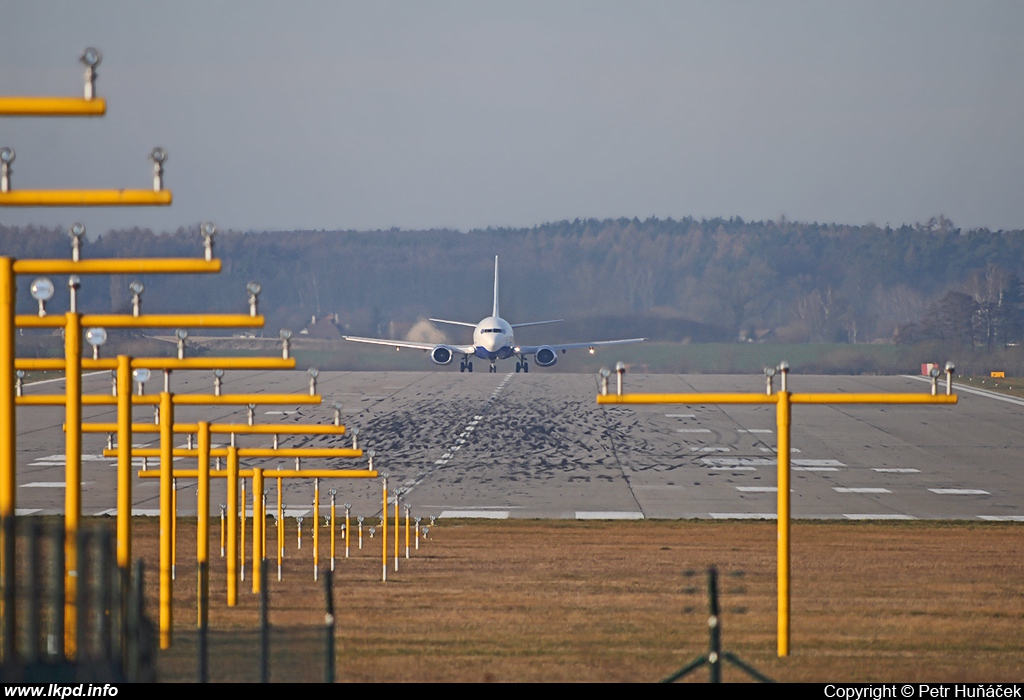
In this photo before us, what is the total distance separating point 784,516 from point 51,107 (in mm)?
9398

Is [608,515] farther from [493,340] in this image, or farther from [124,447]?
[493,340]

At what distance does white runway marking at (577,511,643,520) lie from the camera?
31281mm

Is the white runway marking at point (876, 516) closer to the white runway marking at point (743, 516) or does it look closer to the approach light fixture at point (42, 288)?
the white runway marking at point (743, 516)

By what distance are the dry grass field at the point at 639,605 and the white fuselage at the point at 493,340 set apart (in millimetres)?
50843

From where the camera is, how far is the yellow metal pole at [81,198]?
10.9m

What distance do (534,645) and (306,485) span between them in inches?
938

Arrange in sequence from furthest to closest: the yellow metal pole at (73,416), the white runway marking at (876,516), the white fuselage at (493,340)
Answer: the white fuselage at (493,340)
the white runway marking at (876,516)
the yellow metal pole at (73,416)

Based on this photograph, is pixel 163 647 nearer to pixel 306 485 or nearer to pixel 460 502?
pixel 460 502

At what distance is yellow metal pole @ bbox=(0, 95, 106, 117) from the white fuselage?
69264 millimetres

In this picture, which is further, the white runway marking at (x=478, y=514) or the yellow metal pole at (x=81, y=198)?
the white runway marking at (x=478, y=514)

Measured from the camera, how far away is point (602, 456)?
44.1m

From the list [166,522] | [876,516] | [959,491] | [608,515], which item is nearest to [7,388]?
[166,522]

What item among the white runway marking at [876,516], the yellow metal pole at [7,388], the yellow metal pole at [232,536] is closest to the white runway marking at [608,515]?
the white runway marking at [876,516]

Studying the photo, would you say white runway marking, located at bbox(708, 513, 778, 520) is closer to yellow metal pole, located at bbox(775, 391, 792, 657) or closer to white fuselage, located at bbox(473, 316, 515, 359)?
yellow metal pole, located at bbox(775, 391, 792, 657)
